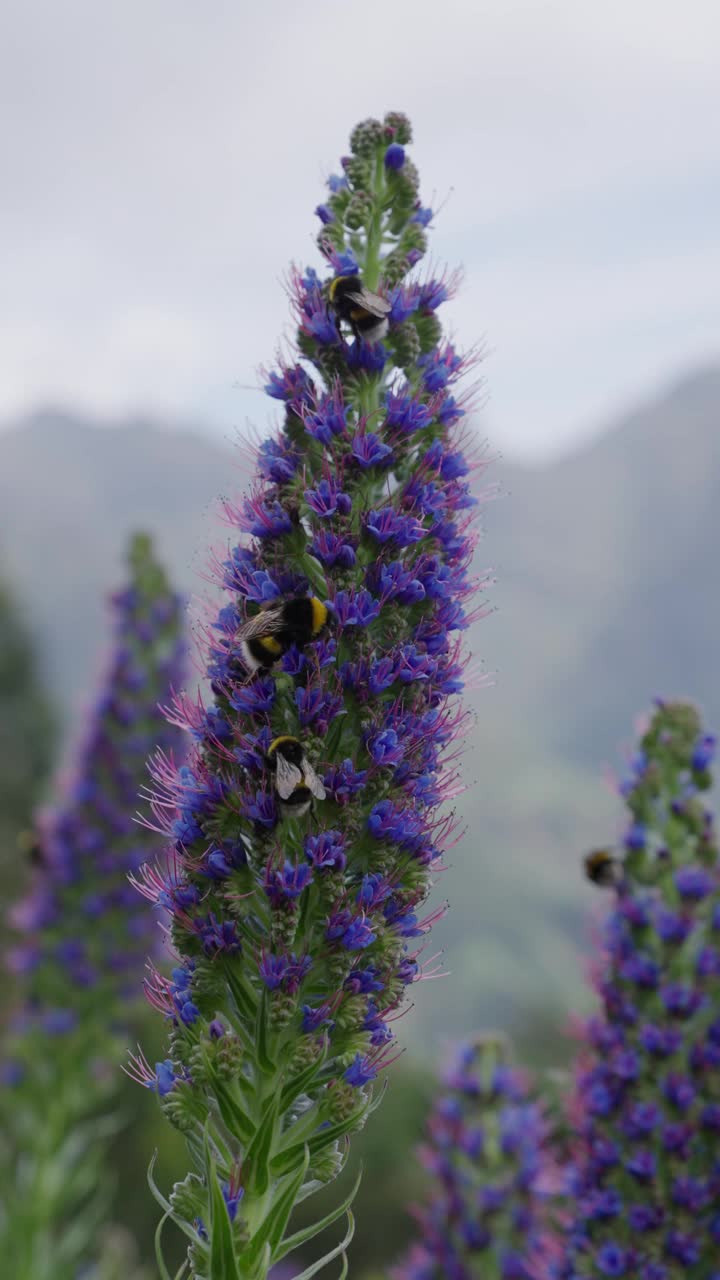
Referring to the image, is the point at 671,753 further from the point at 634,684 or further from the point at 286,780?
the point at 634,684

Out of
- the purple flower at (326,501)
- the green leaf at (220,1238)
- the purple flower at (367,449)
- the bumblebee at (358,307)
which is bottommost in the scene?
the green leaf at (220,1238)

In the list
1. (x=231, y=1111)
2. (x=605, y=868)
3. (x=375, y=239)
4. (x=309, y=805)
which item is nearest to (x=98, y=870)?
(x=605, y=868)

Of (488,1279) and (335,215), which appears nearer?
(335,215)

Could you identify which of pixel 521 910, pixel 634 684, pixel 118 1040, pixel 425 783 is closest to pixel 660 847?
pixel 425 783

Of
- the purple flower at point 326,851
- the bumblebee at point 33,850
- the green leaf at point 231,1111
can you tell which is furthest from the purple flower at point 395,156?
the bumblebee at point 33,850

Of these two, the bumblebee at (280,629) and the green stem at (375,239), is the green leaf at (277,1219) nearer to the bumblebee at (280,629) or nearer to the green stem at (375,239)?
the bumblebee at (280,629)

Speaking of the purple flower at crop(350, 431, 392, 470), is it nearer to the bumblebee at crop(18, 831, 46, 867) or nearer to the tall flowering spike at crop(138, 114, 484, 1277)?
the tall flowering spike at crop(138, 114, 484, 1277)
